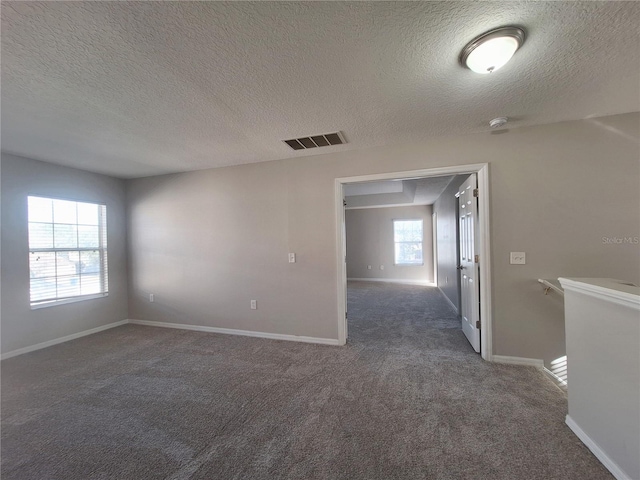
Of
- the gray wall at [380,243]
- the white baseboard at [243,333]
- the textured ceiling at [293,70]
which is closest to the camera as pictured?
the textured ceiling at [293,70]

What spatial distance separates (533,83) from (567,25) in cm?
56

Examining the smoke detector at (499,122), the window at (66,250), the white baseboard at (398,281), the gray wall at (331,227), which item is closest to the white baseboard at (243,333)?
the gray wall at (331,227)

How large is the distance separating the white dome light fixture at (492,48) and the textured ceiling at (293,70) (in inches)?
1.7

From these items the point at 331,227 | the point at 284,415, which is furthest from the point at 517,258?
the point at 284,415

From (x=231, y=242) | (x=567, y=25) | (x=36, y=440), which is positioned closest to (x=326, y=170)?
(x=231, y=242)

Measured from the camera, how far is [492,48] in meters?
1.41

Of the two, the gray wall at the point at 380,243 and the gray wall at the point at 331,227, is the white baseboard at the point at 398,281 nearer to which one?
the gray wall at the point at 380,243

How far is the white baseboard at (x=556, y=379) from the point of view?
2180 mm

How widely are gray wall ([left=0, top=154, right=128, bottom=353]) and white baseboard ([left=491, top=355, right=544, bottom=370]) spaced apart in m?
5.48

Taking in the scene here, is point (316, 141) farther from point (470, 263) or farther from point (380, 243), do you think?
point (380, 243)

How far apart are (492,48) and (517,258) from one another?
202 centimetres

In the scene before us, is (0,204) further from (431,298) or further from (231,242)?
(431,298)

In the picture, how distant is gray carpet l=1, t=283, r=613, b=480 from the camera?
146 centimetres

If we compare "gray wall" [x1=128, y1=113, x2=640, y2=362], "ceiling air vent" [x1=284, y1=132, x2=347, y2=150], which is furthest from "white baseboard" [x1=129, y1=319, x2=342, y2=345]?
"ceiling air vent" [x1=284, y1=132, x2=347, y2=150]
